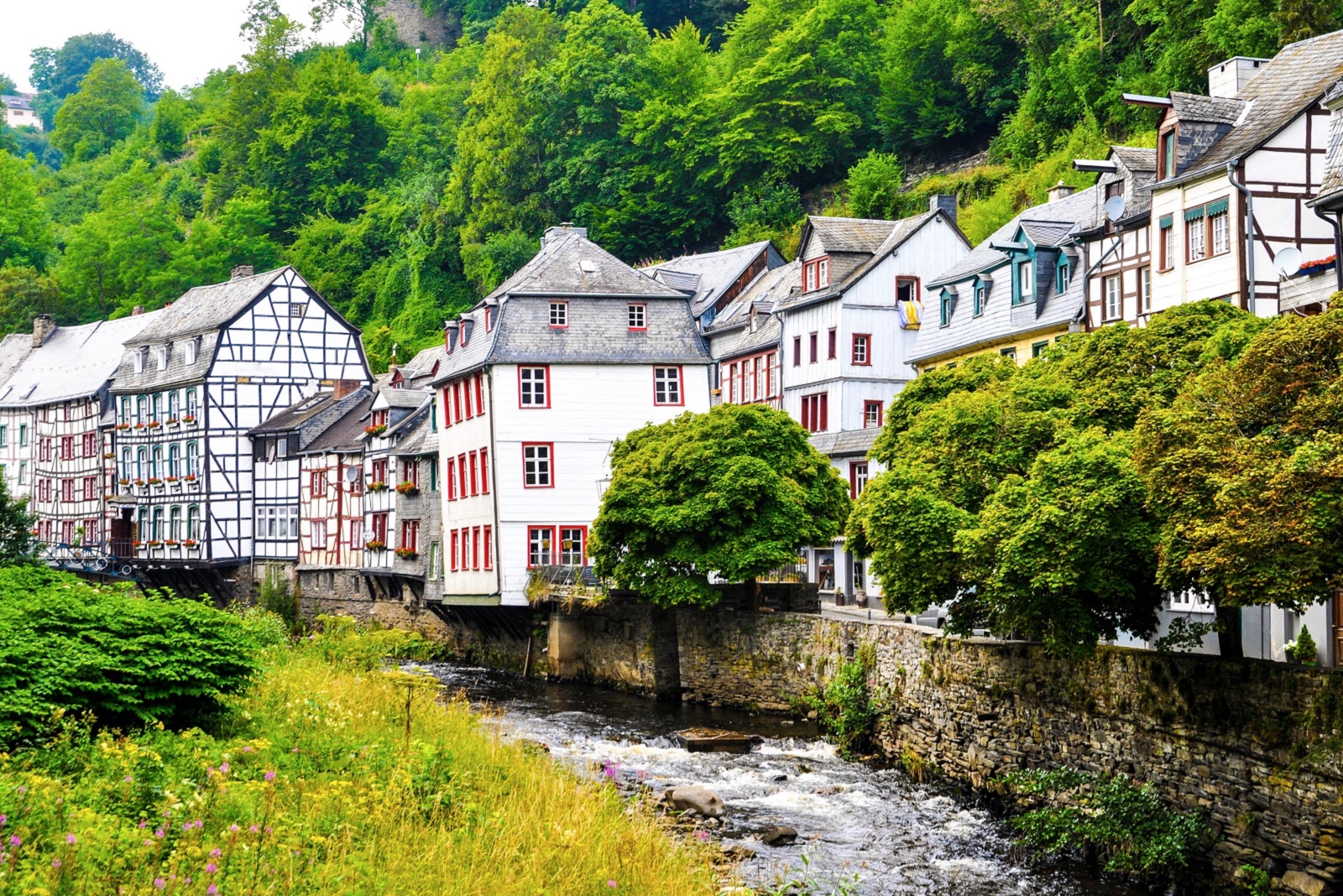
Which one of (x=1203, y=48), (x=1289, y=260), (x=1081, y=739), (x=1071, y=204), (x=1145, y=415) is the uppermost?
(x=1203, y=48)

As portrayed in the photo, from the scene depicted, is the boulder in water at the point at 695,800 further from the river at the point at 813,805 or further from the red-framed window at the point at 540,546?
the red-framed window at the point at 540,546

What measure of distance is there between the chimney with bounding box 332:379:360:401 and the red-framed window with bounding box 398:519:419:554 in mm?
12289

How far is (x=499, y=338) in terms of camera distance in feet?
163

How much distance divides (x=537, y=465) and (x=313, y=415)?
72.3ft

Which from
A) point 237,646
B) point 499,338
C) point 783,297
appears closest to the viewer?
point 237,646

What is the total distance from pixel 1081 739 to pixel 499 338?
2872 centimetres

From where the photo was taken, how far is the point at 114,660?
1762 cm

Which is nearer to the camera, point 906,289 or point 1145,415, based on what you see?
point 1145,415

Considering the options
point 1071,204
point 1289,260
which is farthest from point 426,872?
point 1071,204

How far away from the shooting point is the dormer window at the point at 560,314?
50.4 meters

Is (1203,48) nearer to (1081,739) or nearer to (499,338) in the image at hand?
(499,338)

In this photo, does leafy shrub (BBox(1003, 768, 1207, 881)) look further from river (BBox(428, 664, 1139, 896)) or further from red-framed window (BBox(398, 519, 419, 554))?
red-framed window (BBox(398, 519, 419, 554))

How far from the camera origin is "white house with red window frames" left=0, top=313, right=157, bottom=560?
7950 centimetres

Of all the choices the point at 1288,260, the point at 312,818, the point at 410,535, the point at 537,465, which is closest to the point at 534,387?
the point at 537,465
